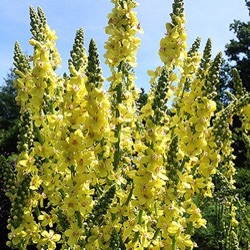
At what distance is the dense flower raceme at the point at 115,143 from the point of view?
102 inches

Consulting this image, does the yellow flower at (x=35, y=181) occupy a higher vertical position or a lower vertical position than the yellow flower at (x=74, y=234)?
higher

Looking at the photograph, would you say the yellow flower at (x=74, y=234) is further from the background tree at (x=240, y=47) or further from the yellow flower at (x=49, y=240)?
the background tree at (x=240, y=47)

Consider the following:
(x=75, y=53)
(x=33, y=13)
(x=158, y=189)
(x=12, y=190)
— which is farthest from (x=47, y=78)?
(x=158, y=189)

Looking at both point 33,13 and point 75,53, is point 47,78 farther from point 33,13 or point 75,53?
point 33,13

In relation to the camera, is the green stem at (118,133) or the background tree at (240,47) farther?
the background tree at (240,47)

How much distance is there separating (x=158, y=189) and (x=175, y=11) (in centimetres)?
103

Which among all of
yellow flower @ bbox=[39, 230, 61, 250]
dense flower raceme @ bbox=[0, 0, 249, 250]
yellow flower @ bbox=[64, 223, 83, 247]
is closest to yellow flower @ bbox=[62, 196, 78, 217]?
dense flower raceme @ bbox=[0, 0, 249, 250]

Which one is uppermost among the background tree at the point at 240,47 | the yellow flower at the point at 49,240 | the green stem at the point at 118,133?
the background tree at the point at 240,47

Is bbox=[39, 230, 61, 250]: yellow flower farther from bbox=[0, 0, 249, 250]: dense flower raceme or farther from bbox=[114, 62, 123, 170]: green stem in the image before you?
bbox=[114, 62, 123, 170]: green stem

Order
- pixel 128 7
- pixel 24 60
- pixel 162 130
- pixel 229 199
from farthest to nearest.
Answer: pixel 229 199 → pixel 24 60 → pixel 128 7 → pixel 162 130

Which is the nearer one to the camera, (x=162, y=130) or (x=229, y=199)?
(x=162, y=130)

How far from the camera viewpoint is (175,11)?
2.93 m

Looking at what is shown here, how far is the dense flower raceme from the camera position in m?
2.59

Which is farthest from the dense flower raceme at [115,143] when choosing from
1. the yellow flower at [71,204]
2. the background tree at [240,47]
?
the background tree at [240,47]
